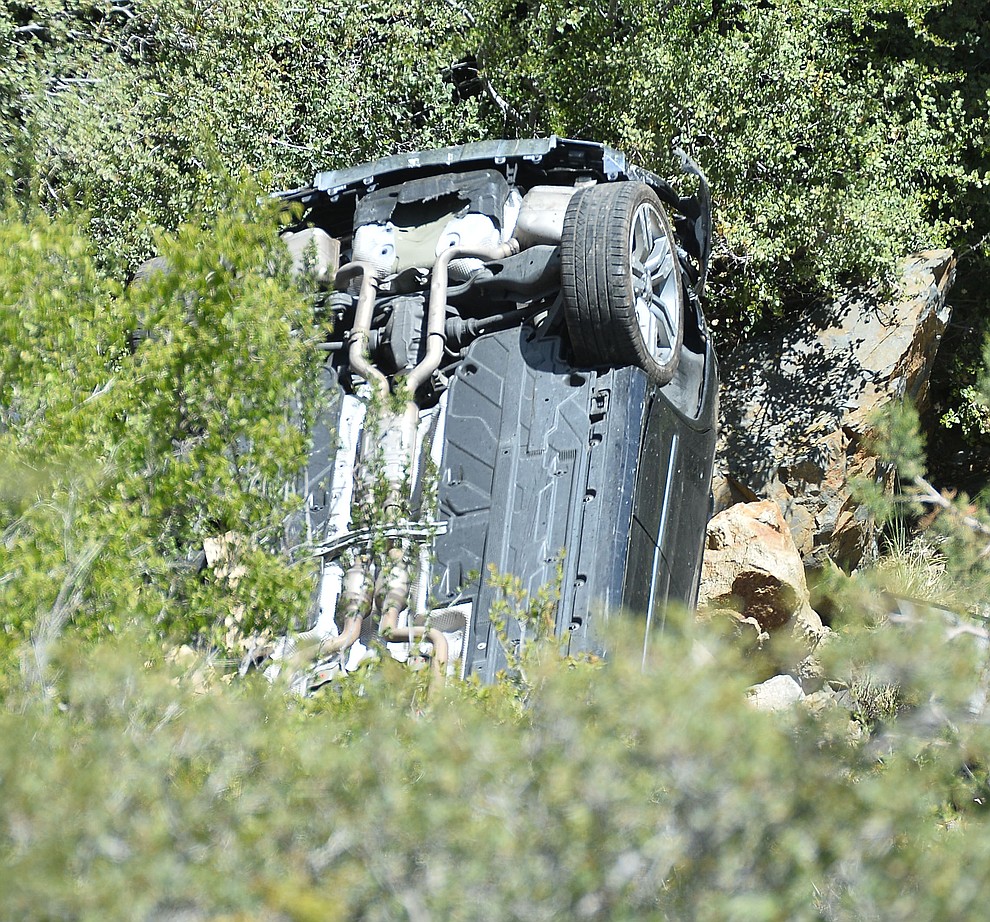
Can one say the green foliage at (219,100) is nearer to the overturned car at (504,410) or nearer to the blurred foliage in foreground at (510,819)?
the overturned car at (504,410)

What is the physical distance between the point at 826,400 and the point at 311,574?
5.54 m

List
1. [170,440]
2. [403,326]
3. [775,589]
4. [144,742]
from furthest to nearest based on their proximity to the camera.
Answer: [775,589]
[403,326]
[170,440]
[144,742]

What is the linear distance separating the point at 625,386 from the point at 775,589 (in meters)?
3.43

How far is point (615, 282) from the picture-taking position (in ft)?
16.5

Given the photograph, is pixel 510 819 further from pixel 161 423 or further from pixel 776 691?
pixel 776 691

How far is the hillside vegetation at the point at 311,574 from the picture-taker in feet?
7.58

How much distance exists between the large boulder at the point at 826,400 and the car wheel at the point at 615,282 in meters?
3.94

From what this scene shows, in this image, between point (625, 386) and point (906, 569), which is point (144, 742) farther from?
point (906, 569)

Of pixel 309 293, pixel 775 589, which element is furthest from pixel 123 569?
pixel 775 589

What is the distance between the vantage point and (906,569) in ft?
29.5

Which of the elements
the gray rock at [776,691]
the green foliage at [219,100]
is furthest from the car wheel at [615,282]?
the green foliage at [219,100]

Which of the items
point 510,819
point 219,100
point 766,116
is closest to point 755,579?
point 766,116

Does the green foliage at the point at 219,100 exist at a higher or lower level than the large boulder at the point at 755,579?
higher

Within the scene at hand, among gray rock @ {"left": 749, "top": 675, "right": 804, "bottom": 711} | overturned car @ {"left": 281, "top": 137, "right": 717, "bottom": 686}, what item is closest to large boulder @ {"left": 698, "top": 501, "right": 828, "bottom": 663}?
gray rock @ {"left": 749, "top": 675, "right": 804, "bottom": 711}
